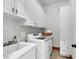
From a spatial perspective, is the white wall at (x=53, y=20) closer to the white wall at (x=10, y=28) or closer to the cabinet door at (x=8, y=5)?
the white wall at (x=10, y=28)

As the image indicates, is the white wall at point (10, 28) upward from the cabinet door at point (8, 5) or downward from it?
downward

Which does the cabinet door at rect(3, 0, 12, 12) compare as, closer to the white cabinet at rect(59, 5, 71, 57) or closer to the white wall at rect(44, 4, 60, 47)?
the white cabinet at rect(59, 5, 71, 57)

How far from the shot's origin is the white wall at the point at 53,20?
458cm

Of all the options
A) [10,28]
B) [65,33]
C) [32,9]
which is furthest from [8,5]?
[65,33]

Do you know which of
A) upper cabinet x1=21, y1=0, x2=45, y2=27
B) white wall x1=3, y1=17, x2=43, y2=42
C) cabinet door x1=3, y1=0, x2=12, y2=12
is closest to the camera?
cabinet door x1=3, y1=0, x2=12, y2=12

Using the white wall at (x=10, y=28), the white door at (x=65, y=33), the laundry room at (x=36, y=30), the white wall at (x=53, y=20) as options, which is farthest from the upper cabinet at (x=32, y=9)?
the white wall at (x=53, y=20)

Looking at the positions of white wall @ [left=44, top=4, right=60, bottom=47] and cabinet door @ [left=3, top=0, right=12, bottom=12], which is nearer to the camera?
cabinet door @ [left=3, top=0, right=12, bottom=12]

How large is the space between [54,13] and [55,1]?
2.47ft

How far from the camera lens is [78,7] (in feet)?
1.91

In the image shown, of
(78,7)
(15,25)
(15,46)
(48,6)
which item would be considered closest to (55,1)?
(48,6)

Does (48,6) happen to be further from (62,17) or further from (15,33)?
(15,33)

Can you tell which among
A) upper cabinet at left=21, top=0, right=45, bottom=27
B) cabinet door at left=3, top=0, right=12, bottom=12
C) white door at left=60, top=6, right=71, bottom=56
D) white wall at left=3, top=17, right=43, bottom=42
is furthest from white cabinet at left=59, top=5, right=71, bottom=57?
cabinet door at left=3, top=0, right=12, bottom=12

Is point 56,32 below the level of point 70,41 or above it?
above

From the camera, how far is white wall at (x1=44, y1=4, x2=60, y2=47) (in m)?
Answer: 4.58
